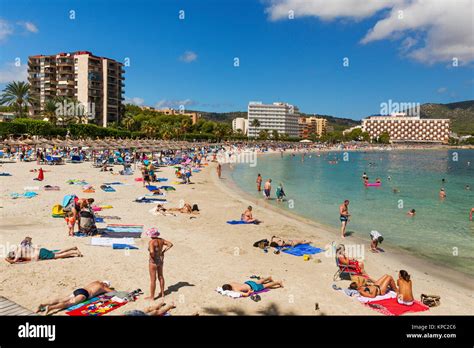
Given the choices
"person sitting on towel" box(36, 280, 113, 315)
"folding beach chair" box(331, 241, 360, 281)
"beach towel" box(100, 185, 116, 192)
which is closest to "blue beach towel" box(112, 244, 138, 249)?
"person sitting on towel" box(36, 280, 113, 315)

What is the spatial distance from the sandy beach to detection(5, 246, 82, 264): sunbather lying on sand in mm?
180

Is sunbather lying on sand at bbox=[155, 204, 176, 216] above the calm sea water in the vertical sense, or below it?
above

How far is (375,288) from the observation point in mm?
7445

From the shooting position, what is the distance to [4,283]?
7.14 meters

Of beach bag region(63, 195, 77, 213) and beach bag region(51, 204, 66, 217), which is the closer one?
beach bag region(63, 195, 77, 213)

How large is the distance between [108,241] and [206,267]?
3172mm

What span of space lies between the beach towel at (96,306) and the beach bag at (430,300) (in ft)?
19.4

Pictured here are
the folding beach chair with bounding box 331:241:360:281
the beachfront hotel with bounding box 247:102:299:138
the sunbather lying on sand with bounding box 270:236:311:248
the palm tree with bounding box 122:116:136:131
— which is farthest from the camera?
the beachfront hotel with bounding box 247:102:299:138

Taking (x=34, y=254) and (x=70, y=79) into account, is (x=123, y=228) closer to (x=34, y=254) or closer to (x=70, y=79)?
(x=34, y=254)

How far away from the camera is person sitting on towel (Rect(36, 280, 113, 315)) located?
19.8 ft

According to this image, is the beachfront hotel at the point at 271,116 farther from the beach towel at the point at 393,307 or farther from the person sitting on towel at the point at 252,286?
the beach towel at the point at 393,307

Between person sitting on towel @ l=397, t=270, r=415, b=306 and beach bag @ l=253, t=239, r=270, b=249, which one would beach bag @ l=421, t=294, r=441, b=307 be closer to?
person sitting on towel @ l=397, t=270, r=415, b=306

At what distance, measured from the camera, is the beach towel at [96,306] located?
20.0 ft

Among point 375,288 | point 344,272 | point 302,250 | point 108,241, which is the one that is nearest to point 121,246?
point 108,241
